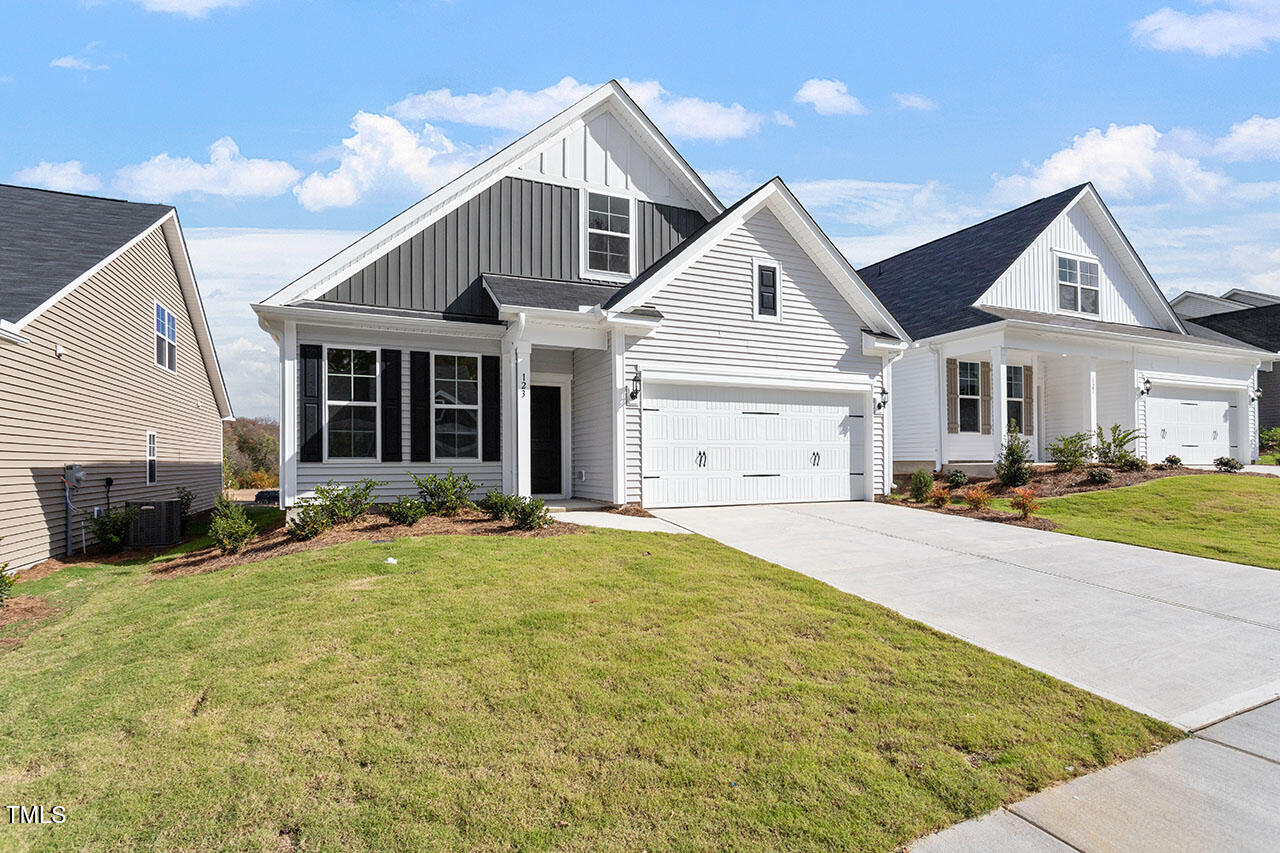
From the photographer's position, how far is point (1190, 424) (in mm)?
19203

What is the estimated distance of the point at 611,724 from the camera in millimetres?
3840

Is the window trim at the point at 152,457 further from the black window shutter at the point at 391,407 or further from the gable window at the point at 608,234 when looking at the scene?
the gable window at the point at 608,234

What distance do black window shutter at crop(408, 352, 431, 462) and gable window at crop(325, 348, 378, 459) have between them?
587 millimetres

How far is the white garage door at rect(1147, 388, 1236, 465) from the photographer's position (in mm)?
18562

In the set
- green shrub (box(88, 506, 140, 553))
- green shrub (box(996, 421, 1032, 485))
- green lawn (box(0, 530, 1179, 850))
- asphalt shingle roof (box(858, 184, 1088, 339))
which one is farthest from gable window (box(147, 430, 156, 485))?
green shrub (box(996, 421, 1032, 485))

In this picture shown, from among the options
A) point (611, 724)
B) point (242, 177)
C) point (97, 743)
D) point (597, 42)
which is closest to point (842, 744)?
point (611, 724)

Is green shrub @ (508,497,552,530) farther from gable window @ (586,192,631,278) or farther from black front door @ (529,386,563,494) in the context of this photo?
gable window @ (586,192,631,278)

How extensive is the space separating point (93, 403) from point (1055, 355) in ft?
71.3

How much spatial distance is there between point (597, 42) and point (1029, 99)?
7.25 metres

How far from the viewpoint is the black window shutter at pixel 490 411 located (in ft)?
41.1

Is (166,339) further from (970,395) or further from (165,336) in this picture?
(970,395)

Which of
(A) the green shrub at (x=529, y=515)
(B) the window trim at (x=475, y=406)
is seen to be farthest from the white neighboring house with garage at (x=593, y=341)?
(A) the green shrub at (x=529, y=515)

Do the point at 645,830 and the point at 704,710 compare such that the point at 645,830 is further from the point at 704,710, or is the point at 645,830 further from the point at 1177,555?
the point at 1177,555

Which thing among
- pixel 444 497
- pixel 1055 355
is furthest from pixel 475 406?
pixel 1055 355
